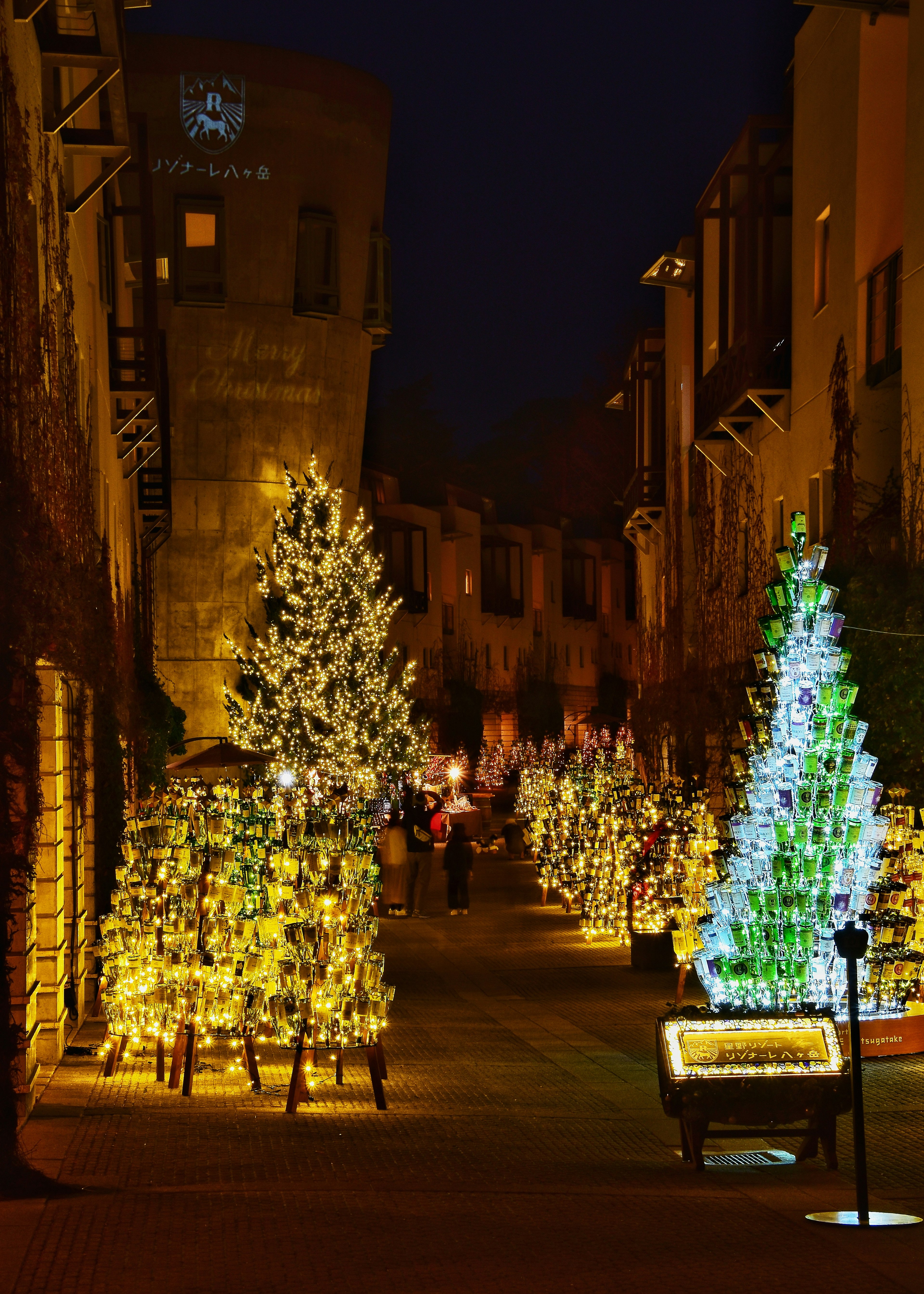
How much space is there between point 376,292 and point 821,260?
2499cm

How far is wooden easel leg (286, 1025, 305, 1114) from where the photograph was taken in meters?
10.2

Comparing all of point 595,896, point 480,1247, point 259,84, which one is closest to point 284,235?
point 259,84

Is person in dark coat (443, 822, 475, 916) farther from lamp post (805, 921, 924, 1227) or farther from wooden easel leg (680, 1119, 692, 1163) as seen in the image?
lamp post (805, 921, 924, 1227)

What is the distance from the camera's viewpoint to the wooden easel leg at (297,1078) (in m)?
10.2

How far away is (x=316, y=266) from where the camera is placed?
44.4m

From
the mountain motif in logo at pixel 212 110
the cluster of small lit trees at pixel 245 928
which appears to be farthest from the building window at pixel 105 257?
the mountain motif in logo at pixel 212 110

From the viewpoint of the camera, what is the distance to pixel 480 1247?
22.5 ft

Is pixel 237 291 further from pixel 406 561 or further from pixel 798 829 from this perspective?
pixel 798 829

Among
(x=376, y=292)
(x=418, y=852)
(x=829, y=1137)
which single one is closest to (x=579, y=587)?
(x=376, y=292)

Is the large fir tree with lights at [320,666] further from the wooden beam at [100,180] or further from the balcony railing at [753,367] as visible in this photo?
the wooden beam at [100,180]

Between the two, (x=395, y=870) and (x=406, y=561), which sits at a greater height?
(x=406, y=561)

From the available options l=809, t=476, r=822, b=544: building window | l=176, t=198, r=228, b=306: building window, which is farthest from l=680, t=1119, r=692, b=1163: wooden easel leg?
l=176, t=198, r=228, b=306: building window

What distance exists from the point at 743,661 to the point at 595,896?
22.8ft

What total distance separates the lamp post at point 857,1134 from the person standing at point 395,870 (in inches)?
736
